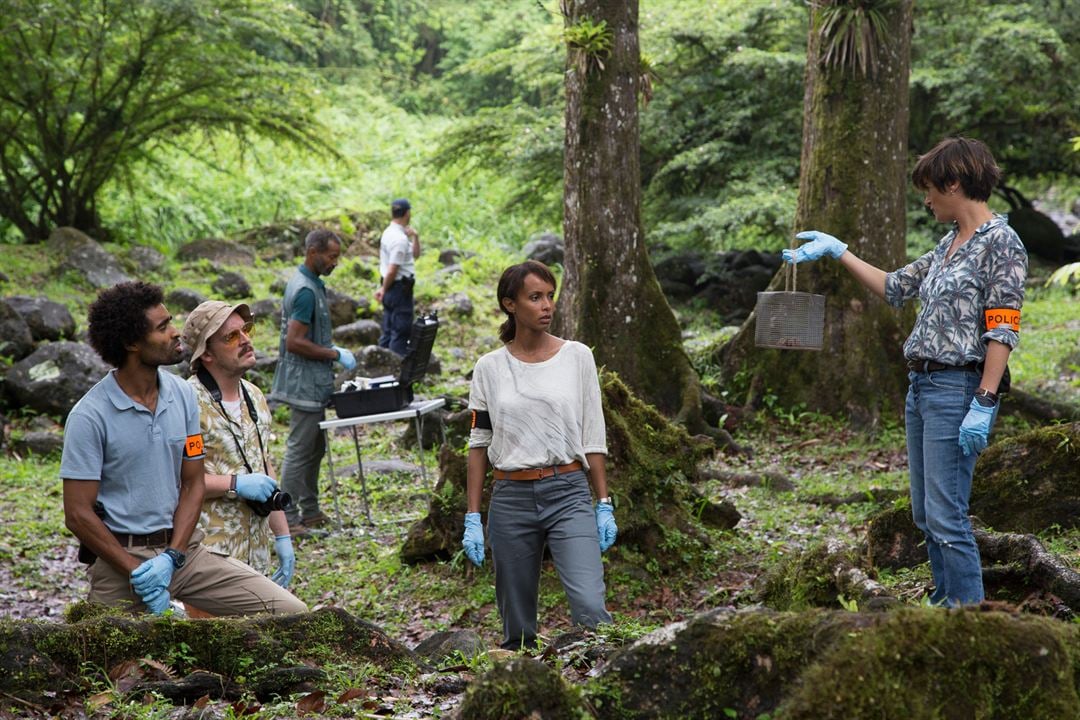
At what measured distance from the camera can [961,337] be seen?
4.20 meters

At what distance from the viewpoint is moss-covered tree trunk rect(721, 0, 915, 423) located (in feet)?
32.9

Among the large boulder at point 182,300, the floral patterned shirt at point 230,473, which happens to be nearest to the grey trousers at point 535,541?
the floral patterned shirt at point 230,473

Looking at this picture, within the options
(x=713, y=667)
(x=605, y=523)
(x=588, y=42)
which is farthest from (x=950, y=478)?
(x=588, y=42)

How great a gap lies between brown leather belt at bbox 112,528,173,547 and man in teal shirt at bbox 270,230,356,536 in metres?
3.84

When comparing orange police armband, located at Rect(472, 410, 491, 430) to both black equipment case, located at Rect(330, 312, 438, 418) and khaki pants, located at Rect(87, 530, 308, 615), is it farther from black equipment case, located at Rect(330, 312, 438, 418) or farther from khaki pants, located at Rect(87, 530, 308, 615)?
black equipment case, located at Rect(330, 312, 438, 418)

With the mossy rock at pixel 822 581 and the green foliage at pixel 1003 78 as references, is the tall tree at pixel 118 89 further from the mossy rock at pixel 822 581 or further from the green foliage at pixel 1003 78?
the mossy rock at pixel 822 581

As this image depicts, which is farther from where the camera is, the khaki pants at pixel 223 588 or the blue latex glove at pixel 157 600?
the khaki pants at pixel 223 588

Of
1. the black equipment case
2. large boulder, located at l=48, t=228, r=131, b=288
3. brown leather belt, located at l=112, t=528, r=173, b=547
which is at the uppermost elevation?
large boulder, located at l=48, t=228, r=131, b=288

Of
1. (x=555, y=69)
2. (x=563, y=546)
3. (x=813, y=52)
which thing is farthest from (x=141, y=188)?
(x=563, y=546)

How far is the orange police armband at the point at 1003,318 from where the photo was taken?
4.12 m

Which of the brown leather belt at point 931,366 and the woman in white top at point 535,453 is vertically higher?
the brown leather belt at point 931,366

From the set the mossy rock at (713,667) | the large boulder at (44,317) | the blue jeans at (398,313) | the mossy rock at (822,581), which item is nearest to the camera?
the mossy rock at (713,667)

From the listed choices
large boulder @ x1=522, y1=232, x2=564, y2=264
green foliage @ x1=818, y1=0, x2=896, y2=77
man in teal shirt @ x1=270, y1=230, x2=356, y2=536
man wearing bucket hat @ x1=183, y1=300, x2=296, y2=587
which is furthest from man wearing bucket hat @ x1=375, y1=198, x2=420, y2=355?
man wearing bucket hat @ x1=183, y1=300, x2=296, y2=587

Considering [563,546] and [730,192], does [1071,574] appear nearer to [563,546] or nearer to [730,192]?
[563,546]
